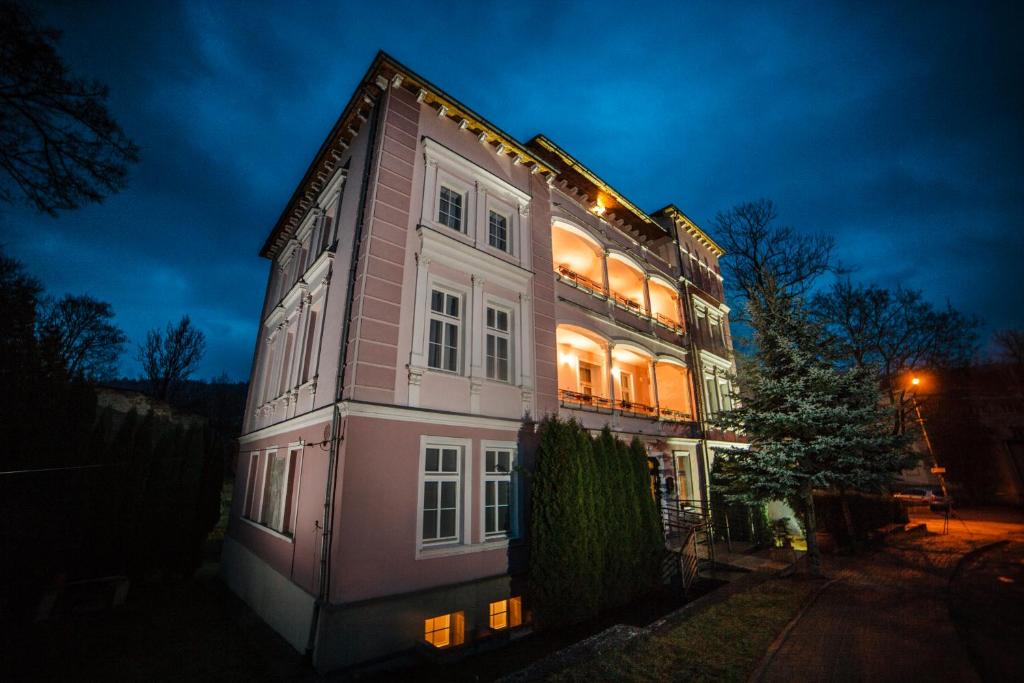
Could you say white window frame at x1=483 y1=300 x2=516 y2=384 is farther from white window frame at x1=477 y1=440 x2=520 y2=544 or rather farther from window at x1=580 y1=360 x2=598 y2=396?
window at x1=580 y1=360 x2=598 y2=396

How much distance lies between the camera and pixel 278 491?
36.5 ft

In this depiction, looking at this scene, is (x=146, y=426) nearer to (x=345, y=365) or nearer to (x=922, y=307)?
(x=345, y=365)

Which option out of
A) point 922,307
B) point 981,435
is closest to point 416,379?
point 922,307

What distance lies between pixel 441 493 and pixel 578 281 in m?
8.97

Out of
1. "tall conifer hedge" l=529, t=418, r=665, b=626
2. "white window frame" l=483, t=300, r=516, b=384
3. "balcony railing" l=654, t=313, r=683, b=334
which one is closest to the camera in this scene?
"tall conifer hedge" l=529, t=418, r=665, b=626

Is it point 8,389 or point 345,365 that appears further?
point 8,389

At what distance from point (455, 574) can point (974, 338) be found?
38.5 meters

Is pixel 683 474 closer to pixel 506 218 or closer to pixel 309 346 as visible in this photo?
pixel 506 218

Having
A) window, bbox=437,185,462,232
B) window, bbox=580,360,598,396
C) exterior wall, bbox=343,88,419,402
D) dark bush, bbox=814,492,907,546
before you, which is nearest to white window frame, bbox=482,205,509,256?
window, bbox=437,185,462,232

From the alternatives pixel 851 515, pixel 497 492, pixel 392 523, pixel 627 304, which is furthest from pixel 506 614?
pixel 851 515

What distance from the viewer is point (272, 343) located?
15320mm

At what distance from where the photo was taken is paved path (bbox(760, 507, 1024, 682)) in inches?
213

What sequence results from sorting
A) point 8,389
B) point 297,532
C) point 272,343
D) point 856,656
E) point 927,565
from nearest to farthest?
point 856,656
point 297,532
point 8,389
point 927,565
point 272,343

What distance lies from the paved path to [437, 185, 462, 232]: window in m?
11.3
